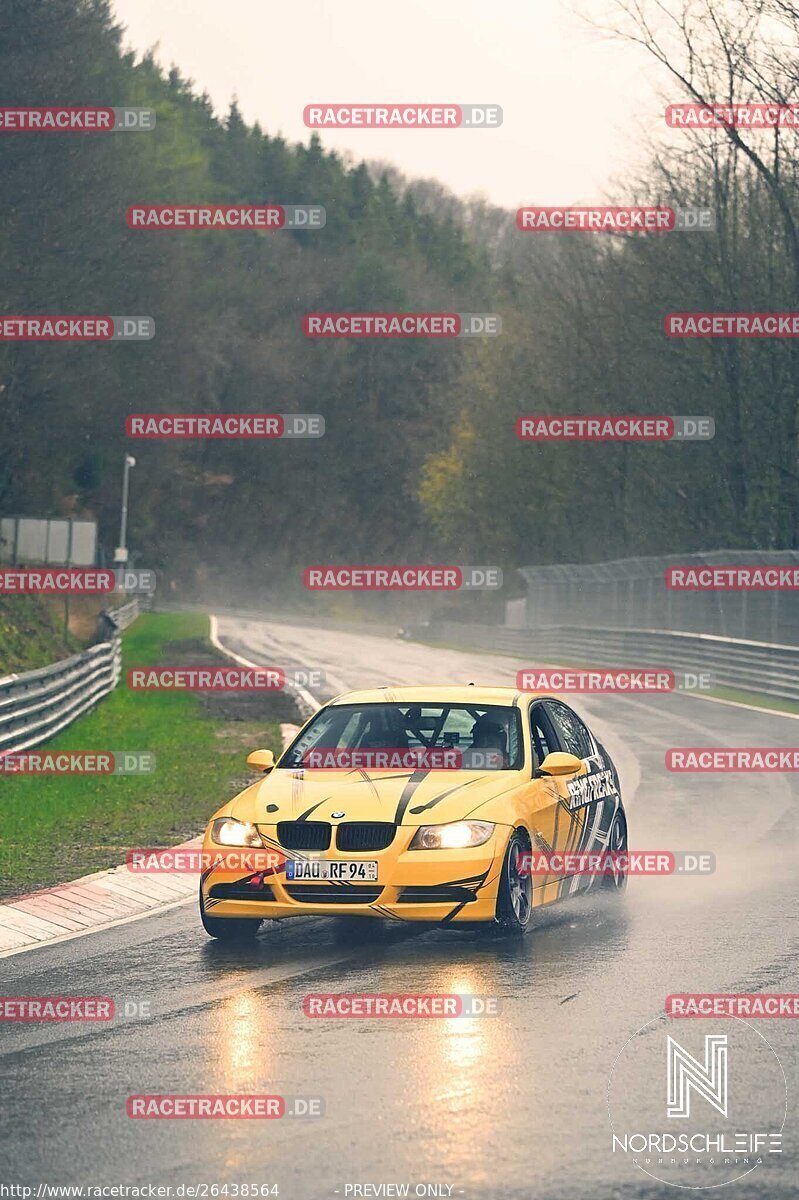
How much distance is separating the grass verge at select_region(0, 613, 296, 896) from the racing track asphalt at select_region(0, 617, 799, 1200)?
2.58 m

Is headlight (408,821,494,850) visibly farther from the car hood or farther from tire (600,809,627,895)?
tire (600,809,627,895)

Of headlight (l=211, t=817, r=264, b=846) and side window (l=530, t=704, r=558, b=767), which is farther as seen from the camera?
side window (l=530, t=704, r=558, b=767)

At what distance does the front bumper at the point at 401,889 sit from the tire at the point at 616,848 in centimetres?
237

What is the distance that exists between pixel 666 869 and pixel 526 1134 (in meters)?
7.25

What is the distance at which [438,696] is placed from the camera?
454 inches

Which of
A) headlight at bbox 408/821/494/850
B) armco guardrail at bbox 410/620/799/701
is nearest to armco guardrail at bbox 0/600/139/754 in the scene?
headlight at bbox 408/821/494/850

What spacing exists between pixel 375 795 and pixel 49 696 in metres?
13.6

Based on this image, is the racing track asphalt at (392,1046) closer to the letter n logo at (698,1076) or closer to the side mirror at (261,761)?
the letter n logo at (698,1076)

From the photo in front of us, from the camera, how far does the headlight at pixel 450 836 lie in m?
9.68

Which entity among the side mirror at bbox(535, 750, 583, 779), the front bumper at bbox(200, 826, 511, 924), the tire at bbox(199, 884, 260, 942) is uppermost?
the side mirror at bbox(535, 750, 583, 779)

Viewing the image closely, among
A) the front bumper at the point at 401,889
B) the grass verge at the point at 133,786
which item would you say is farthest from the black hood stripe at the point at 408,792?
the grass verge at the point at 133,786

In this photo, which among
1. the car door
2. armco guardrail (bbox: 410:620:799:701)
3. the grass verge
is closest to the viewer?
the car door

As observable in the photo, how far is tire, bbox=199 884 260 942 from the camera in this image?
32.6ft

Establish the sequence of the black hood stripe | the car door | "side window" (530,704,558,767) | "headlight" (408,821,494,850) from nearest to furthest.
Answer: "headlight" (408,821,494,850), the black hood stripe, the car door, "side window" (530,704,558,767)
